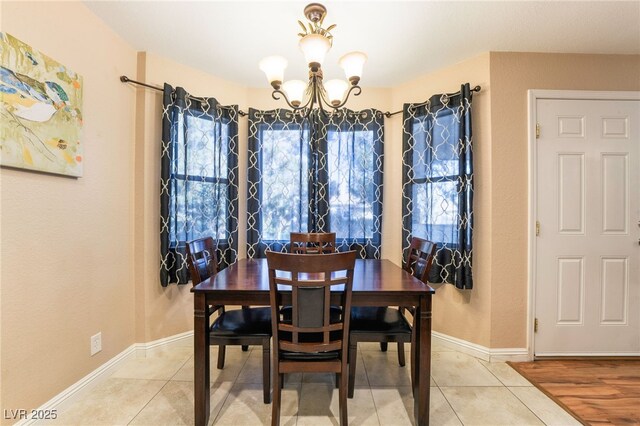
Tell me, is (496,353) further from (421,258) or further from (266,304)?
(266,304)

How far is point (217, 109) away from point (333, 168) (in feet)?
3.94

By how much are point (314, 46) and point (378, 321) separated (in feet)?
5.35

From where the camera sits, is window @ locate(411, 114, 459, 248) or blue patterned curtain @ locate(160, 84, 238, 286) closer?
blue patterned curtain @ locate(160, 84, 238, 286)

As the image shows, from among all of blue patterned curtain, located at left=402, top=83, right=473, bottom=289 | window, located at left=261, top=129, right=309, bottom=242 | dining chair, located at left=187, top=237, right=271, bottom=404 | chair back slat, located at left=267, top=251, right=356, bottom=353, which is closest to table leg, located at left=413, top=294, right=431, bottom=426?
chair back slat, located at left=267, top=251, right=356, bottom=353

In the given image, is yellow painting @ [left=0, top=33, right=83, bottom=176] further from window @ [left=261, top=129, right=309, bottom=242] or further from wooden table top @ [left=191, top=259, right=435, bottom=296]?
window @ [left=261, top=129, right=309, bottom=242]

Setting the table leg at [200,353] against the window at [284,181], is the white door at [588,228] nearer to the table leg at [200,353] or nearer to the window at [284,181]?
the window at [284,181]

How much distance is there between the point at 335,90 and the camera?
177 cm

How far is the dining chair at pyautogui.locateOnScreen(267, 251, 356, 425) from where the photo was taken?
127 cm

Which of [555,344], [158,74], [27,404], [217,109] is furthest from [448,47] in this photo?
[27,404]

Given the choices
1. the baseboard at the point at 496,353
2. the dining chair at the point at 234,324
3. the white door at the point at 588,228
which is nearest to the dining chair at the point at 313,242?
the dining chair at the point at 234,324

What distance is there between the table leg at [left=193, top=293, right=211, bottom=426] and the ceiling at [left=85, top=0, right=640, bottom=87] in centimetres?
182

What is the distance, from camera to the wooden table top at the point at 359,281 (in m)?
1.43

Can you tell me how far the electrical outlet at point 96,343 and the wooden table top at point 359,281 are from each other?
3.25ft

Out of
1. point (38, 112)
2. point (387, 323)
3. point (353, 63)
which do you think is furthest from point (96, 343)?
point (353, 63)
